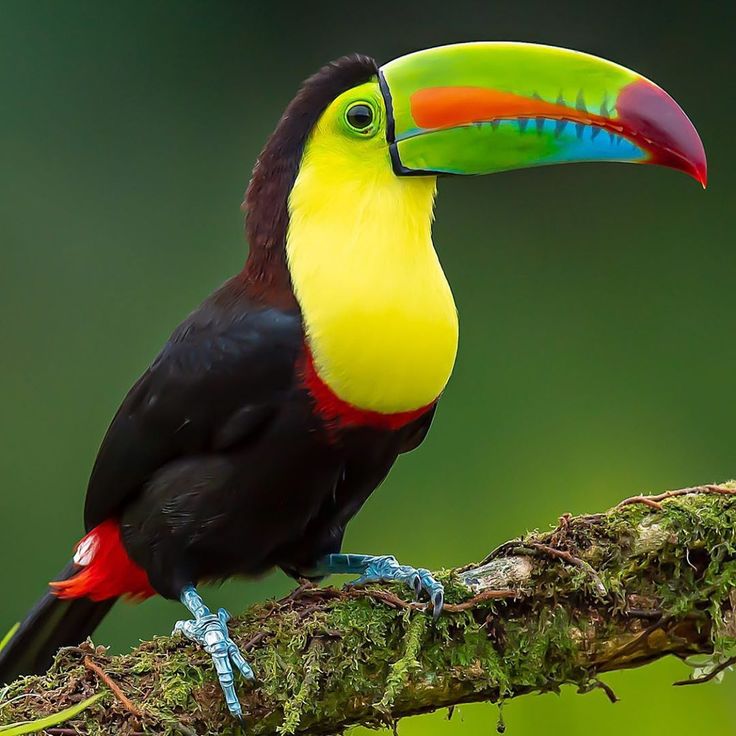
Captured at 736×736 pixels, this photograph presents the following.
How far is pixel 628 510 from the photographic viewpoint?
165cm

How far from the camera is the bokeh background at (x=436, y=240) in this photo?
3.36 metres

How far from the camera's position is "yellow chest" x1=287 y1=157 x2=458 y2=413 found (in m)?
1.65

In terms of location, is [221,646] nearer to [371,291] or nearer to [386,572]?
[386,572]

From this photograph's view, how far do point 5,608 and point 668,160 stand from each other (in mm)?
2254

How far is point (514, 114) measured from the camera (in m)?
1.75

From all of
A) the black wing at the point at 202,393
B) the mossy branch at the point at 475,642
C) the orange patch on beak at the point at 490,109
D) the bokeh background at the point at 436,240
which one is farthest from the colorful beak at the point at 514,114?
the bokeh background at the point at 436,240

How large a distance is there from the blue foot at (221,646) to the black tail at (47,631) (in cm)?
37

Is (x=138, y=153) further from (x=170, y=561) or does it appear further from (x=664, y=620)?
(x=664, y=620)

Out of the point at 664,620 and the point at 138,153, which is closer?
the point at 664,620

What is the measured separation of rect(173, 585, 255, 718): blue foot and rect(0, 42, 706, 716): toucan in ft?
0.03

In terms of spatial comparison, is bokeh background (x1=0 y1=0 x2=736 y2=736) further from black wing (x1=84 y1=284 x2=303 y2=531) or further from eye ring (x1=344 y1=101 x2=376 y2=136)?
eye ring (x1=344 y1=101 x2=376 y2=136)

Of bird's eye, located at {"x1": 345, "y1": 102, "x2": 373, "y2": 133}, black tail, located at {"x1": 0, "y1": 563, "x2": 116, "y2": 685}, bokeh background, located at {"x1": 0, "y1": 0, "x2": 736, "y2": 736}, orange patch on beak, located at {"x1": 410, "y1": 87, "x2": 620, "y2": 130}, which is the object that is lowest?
black tail, located at {"x1": 0, "y1": 563, "x2": 116, "y2": 685}

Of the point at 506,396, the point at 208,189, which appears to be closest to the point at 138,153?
the point at 208,189

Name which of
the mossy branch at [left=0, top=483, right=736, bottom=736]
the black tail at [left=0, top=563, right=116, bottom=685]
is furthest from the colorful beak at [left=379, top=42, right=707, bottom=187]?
the black tail at [left=0, top=563, right=116, bottom=685]
